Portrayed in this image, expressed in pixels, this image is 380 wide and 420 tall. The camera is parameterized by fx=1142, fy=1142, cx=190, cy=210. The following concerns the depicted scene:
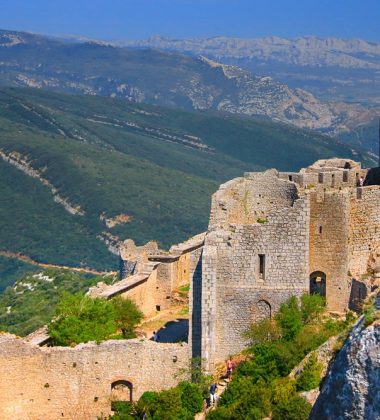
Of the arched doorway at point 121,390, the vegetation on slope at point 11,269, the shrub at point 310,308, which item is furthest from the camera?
the vegetation on slope at point 11,269

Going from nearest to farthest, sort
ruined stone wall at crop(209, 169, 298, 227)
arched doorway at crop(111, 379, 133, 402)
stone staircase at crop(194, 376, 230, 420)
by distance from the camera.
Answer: stone staircase at crop(194, 376, 230, 420), arched doorway at crop(111, 379, 133, 402), ruined stone wall at crop(209, 169, 298, 227)

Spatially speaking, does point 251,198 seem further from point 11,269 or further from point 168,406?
point 11,269

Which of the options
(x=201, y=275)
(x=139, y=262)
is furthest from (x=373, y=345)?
(x=139, y=262)

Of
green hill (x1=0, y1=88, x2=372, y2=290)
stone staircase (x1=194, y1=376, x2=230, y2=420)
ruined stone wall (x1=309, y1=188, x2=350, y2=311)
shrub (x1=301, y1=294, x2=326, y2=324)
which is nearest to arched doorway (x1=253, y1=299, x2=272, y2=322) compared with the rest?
shrub (x1=301, y1=294, x2=326, y2=324)

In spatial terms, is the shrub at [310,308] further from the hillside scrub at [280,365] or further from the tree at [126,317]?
the tree at [126,317]

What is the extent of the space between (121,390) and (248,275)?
472 centimetres

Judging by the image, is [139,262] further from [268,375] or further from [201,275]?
[268,375]

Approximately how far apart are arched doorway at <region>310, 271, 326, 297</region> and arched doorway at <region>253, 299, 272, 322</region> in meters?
1.43

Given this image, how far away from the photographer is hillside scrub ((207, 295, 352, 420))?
26969 mm

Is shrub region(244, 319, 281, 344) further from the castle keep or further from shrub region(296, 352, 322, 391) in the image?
shrub region(296, 352, 322, 391)

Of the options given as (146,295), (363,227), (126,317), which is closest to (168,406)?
(126,317)

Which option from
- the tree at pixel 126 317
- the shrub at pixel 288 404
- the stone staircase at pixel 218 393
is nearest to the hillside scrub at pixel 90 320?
the tree at pixel 126 317

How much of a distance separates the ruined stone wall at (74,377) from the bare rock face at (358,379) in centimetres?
1080

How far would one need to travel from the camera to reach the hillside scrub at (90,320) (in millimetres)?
32688
